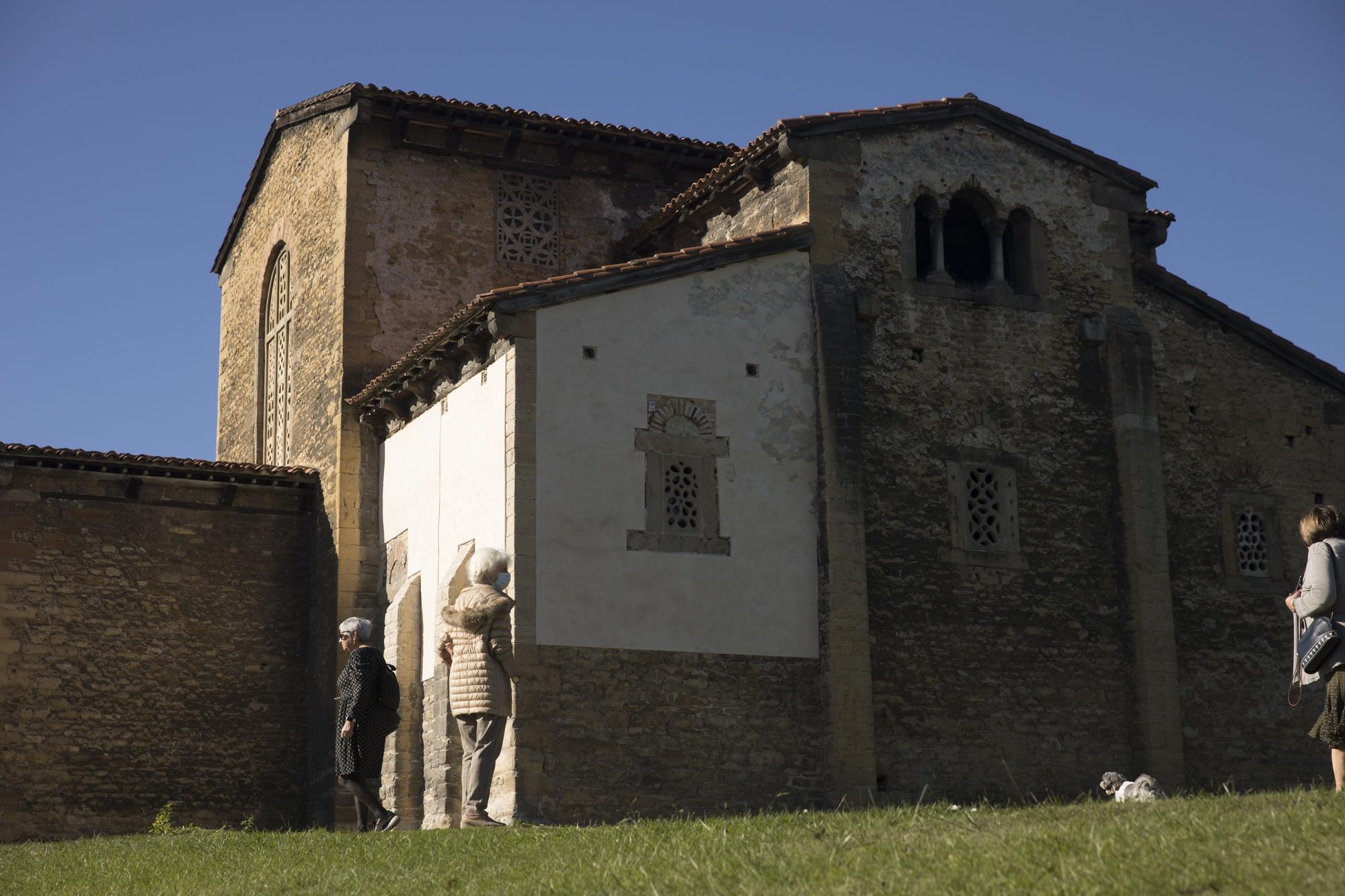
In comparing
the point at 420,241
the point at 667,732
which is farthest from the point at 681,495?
the point at 420,241

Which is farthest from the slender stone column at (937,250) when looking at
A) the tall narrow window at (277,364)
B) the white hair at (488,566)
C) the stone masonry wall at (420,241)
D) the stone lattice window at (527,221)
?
the tall narrow window at (277,364)

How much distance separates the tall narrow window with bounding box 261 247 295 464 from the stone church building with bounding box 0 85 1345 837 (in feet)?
3.55

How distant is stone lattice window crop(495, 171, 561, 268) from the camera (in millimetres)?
→ 24312

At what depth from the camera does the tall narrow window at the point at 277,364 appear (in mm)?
25703

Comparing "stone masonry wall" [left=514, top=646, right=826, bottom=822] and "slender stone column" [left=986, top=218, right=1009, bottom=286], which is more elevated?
"slender stone column" [left=986, top=218, right=1009, bottom=286]

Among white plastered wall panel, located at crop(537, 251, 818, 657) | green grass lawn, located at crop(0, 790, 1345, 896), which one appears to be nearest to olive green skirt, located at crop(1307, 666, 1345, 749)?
green grass lawn, located at crop(0, 790, 1345, 896)

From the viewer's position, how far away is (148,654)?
2198 centimetres

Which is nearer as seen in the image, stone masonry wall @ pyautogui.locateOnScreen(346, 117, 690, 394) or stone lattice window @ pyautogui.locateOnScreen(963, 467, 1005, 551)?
stone lattice window @ pyautogui.locateOnScreen(963, 467, 1005, 551)

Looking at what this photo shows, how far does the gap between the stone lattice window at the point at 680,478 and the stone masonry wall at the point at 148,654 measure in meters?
6.45

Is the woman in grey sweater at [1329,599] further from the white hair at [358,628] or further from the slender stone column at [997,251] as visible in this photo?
the slender stone column at [997,251]

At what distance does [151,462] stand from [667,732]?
8.23 meters

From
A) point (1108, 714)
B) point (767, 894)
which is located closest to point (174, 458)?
point (1108, 714)

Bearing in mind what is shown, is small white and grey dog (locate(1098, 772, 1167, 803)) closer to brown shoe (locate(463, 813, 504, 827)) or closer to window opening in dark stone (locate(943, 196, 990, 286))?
brown shoe (locate(463, 813, 504, 827))

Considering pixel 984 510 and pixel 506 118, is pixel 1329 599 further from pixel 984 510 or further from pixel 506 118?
pixel 506 118
